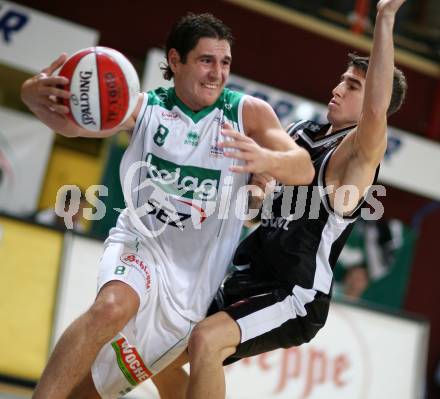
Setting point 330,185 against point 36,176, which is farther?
point 36,176

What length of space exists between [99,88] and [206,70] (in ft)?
2.23

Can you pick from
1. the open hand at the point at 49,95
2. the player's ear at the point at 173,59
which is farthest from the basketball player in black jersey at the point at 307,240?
the open hand at the point at 49,95

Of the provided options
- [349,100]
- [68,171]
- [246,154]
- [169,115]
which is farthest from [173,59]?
[68,171]

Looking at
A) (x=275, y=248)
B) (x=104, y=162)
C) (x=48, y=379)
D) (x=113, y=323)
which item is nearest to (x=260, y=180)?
(x=275, y=248)

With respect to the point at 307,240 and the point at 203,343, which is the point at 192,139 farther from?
the point at 203,343

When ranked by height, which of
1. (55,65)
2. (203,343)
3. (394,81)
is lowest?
(203,343)

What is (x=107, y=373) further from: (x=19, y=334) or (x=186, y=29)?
(x=19, y=334)

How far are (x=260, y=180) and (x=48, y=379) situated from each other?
1.53m

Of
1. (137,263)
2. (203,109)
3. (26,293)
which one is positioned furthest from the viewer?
(26,293)

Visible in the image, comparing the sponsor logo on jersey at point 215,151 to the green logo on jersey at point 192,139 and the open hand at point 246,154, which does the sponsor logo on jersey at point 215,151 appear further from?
the open hand at point 246,154

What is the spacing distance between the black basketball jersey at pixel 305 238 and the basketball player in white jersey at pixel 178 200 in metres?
0.23

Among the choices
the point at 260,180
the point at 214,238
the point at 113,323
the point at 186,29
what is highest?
the point at 186,29

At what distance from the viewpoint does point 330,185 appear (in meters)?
4.54

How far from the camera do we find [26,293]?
7336 millimetres
